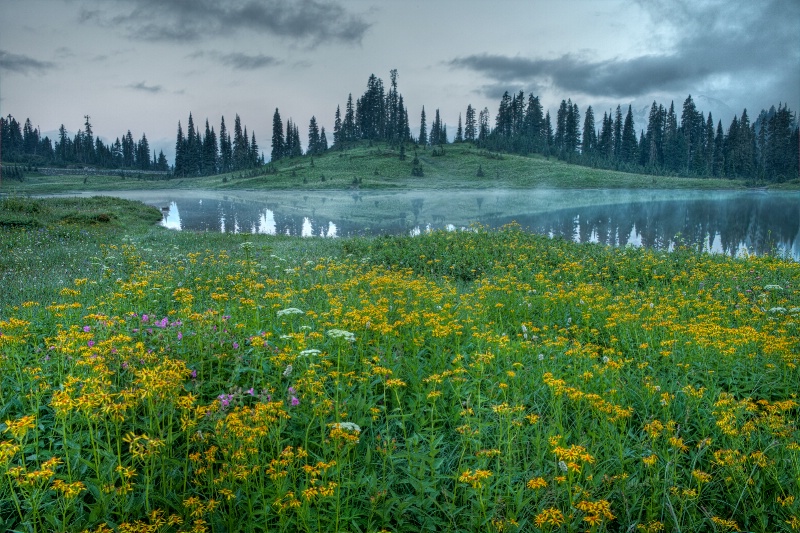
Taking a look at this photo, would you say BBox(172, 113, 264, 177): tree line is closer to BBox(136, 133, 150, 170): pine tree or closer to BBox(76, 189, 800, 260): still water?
BBox(136, 133, 150, 170): pine tree

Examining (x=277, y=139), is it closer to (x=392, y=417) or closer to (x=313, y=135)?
(x=313, y=135)

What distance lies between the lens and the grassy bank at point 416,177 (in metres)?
87.4

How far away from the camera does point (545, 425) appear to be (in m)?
5.06

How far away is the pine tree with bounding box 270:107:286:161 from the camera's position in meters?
147

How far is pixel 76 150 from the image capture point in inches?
6319

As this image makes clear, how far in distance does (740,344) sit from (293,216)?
1497 inches

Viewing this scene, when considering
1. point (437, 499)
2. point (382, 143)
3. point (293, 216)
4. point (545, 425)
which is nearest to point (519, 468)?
point (437, 499)

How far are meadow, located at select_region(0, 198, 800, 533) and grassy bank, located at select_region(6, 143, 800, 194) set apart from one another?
77.2m

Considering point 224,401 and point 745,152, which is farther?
point 745,152

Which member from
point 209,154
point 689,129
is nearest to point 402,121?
point 209,154

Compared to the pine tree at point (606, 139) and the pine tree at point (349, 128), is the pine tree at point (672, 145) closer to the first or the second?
the pine tree at point (606, 139)

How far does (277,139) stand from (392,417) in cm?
15358

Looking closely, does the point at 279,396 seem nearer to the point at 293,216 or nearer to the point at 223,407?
the point at 223,407

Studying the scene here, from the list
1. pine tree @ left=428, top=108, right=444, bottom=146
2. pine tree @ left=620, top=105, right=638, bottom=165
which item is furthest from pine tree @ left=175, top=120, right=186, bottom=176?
pine tree @ left=620, top=105, right=638, bottom=165
